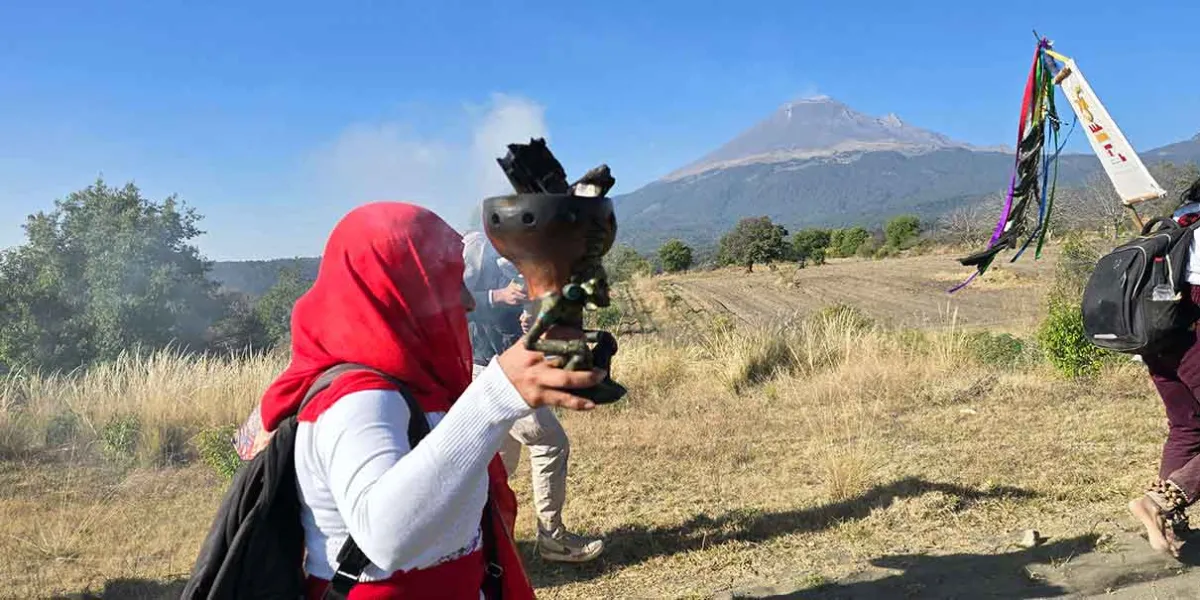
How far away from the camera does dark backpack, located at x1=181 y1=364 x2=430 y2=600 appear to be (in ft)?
4.78

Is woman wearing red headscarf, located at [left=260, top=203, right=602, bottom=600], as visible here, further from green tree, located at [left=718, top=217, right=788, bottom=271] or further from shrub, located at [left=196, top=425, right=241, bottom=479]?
green tree, located at [left=718, top=217, right=788, bottom=271]

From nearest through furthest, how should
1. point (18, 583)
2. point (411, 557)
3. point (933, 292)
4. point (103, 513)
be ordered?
point (411, 557)
point (18, 583)
point (103, 513)
point (933, 292)

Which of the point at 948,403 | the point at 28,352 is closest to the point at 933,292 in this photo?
the point at 948,403

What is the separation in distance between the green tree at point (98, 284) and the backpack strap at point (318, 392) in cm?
1184

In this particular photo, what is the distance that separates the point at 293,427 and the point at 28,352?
12383 mm

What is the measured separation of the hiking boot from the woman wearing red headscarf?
2.65 meters

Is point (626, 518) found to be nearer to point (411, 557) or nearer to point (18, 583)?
point (18, 583)

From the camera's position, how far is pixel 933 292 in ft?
87.2

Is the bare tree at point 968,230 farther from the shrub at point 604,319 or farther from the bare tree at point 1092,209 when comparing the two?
the shrub at point 604,319

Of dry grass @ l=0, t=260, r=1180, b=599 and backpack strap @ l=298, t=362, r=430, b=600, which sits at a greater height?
backpack strap @ l=298, t=362, r=430, b=600

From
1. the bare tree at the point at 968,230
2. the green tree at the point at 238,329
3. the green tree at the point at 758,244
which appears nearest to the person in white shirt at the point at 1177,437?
the green tree at the point at 238,329

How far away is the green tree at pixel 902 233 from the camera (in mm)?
58006

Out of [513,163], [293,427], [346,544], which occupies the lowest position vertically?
[346,544]

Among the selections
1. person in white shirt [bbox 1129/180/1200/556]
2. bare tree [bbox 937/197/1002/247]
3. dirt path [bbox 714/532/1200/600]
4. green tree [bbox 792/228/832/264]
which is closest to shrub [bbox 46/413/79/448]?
dirt path [bbox 714/532/1200/600]
